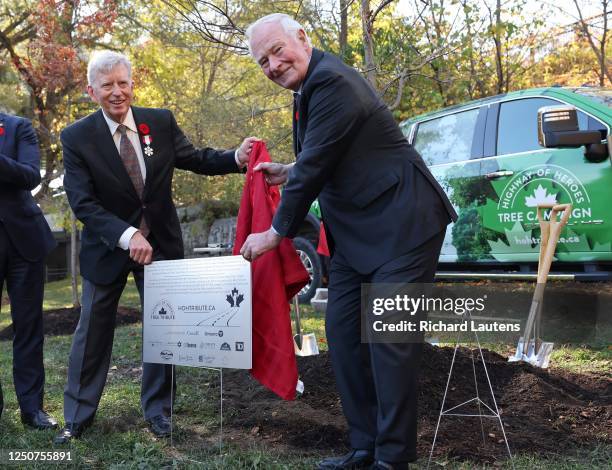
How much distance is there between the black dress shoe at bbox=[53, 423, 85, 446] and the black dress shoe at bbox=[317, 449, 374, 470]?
1417 millimetres

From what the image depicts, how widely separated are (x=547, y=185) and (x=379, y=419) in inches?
152

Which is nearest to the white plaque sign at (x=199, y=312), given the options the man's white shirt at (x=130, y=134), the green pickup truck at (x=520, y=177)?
the man's white shirt at (x=130, y=134)

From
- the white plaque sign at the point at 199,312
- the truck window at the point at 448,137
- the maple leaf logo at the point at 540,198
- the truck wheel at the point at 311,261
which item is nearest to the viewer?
the white plaque sign at the point at 199,312

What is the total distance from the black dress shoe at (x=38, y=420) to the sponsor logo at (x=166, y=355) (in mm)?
897

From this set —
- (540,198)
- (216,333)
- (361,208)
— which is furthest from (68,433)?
(540,198)

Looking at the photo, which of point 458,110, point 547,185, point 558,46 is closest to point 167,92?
point 558,46

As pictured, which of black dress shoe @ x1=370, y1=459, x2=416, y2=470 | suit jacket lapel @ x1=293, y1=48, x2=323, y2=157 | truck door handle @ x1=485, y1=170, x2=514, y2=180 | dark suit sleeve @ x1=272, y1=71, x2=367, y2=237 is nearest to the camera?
black dress shoe @ x1=370, y1=459, x2=416, y2=470

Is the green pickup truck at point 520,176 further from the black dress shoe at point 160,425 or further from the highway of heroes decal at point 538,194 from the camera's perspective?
the black dress shoe at point 160,425

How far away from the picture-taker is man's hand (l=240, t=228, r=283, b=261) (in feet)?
10.1

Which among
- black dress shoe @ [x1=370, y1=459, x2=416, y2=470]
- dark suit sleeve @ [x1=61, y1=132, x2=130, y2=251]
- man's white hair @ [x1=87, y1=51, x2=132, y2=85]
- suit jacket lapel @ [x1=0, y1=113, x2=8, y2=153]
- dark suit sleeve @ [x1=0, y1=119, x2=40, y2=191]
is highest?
man's white hair @ [x1=87, y1=51, x2=132, y2=85]

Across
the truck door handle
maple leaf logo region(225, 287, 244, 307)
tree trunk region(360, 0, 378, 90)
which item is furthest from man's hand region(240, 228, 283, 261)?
the truck door handle

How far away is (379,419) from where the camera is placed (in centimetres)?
281

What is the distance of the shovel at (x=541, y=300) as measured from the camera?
16.9 ft

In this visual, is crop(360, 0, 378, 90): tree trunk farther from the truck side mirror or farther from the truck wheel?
the truck wheel
